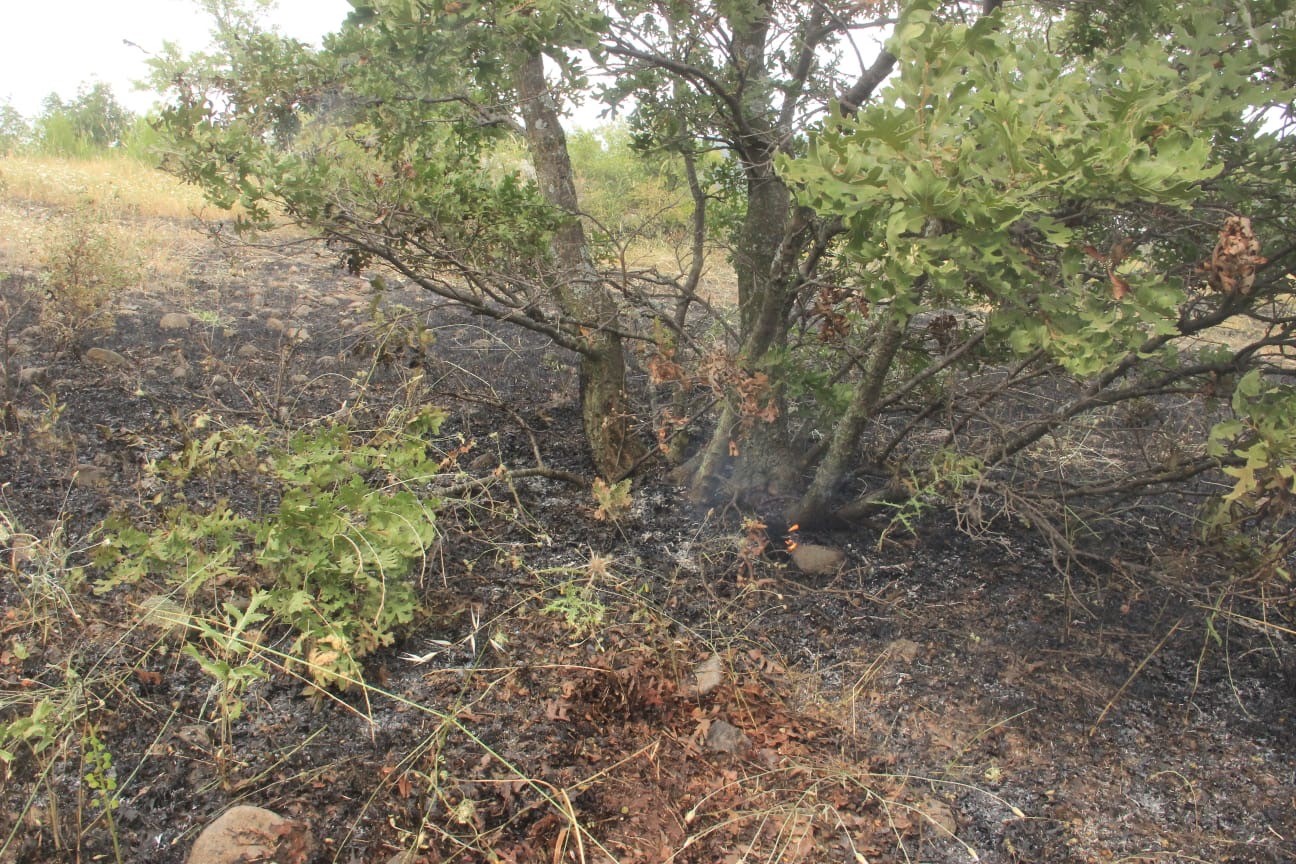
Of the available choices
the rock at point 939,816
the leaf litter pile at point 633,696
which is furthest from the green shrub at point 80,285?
the rock at point 939,816

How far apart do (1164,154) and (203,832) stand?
2219 millimetres

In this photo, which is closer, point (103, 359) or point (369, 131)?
point (369, 131)

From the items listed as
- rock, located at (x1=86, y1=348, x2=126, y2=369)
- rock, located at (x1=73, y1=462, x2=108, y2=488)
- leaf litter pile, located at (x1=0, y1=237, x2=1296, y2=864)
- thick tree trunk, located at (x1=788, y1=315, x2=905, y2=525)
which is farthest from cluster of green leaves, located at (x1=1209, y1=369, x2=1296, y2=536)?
rock, located at (x1=86, y1=348, x2=126, y2=369)

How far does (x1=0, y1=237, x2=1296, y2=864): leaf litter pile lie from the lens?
1924 mm

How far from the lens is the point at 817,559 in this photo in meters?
3.07

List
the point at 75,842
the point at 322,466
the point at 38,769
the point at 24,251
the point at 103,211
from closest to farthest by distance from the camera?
the point at 75,842 < the point at 38,769 < the point at 322,466 < the point at 24,251 < the point at 103,211

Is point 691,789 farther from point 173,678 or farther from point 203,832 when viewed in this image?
point 173,678

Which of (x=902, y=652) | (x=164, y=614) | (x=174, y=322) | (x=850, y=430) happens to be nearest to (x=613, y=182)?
(x=174, y=322)

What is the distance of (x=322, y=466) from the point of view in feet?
7.42

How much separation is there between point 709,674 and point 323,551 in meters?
1.06

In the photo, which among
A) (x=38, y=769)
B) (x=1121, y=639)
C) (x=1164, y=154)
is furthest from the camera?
(x=1121, y=639)

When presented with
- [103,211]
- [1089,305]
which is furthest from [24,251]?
[1089,305]

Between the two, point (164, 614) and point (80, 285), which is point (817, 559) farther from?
point (80, 285)

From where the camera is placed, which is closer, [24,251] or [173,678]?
[173,678]
